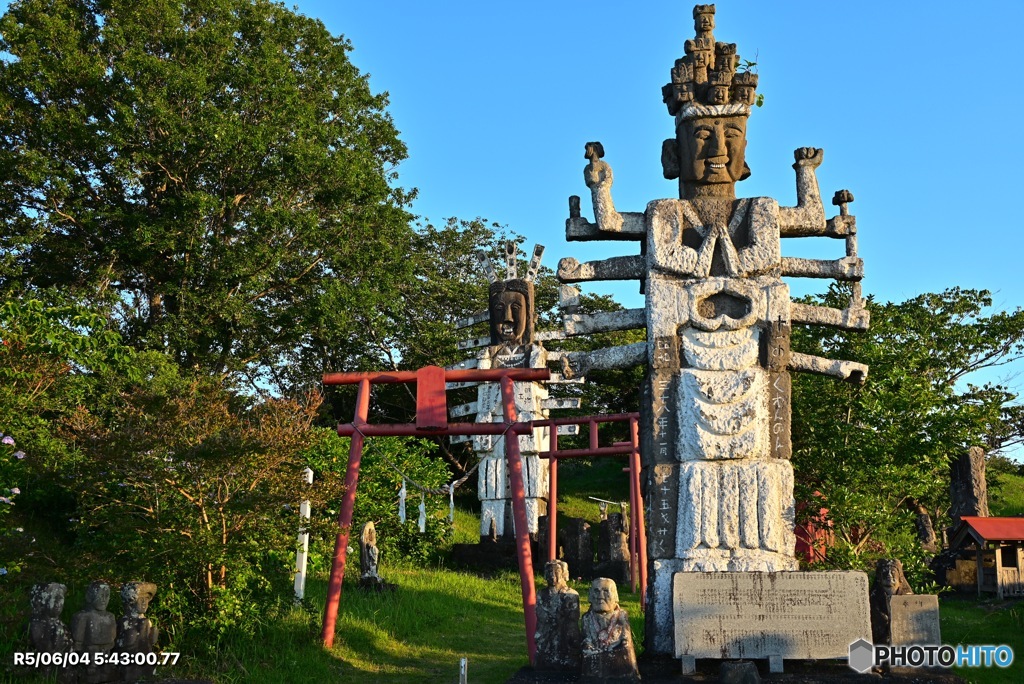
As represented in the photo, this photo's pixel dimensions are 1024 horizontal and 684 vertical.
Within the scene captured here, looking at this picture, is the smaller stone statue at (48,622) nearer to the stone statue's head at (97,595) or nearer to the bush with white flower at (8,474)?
the stone statue's head at (97,595)

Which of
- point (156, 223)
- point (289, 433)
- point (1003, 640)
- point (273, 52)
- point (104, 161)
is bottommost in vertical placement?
point (1003, 640)

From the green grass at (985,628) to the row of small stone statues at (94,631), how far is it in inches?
302

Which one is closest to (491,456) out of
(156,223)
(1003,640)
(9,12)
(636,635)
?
(156,223)

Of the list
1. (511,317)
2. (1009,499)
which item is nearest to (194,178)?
(511,317)

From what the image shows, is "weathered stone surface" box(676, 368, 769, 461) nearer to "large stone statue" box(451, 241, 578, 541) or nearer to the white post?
the white post

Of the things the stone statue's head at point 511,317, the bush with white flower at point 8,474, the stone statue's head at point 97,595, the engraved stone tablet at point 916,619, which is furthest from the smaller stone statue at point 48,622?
the stone statue's head at point 511,317

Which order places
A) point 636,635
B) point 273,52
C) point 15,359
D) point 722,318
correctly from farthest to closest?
point 273,52 → point 15,359 → point 636,635 → point 722,318

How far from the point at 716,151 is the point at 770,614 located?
495cm

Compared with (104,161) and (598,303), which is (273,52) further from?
(598,303)

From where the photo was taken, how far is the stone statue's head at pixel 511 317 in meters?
22.2

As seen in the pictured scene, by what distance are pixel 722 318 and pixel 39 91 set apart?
1600 cm

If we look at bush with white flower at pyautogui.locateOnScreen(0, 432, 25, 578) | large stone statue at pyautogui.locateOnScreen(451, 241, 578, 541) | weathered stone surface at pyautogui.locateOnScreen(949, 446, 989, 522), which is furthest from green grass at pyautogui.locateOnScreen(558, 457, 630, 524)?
bush with white flower at pyautogui.locateOnScreen(0, 432, 25, 578)

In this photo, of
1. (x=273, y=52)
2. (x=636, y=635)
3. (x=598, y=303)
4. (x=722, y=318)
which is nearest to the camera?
(x=722, y=318)

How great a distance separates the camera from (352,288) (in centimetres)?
A: 2288
